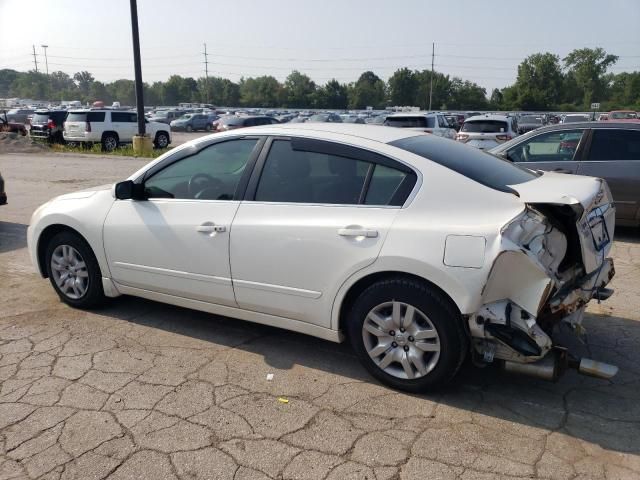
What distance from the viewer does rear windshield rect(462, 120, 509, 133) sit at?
1584cm

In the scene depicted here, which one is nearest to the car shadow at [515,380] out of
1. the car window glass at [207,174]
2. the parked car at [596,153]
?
the car window glass at [207,174]

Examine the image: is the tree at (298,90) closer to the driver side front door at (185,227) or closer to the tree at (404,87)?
the tree at (404,87)

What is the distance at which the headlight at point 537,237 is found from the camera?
296cm

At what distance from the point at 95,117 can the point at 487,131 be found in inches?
643

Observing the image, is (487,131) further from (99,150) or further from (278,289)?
(99,150)

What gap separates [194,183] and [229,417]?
5.97 feet

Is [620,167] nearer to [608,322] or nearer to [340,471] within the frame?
[608,322]

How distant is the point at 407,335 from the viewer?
3.27 meters

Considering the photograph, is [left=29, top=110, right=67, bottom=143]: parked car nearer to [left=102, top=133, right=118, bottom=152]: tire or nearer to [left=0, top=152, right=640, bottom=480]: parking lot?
[left=102, top=133, right=118, bottom=152]: tire

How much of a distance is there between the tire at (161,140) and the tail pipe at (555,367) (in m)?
24.3

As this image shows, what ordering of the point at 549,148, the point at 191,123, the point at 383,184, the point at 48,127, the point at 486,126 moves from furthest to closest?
1. the point at 191,123
2. the point at 48,127
3. the point at 486,126
4. the point at 549,148
5. the point at 383,184

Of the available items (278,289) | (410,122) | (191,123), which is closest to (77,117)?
(410,122)

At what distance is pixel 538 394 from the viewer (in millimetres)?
3408

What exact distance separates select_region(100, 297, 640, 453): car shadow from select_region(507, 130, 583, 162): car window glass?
3758mm
